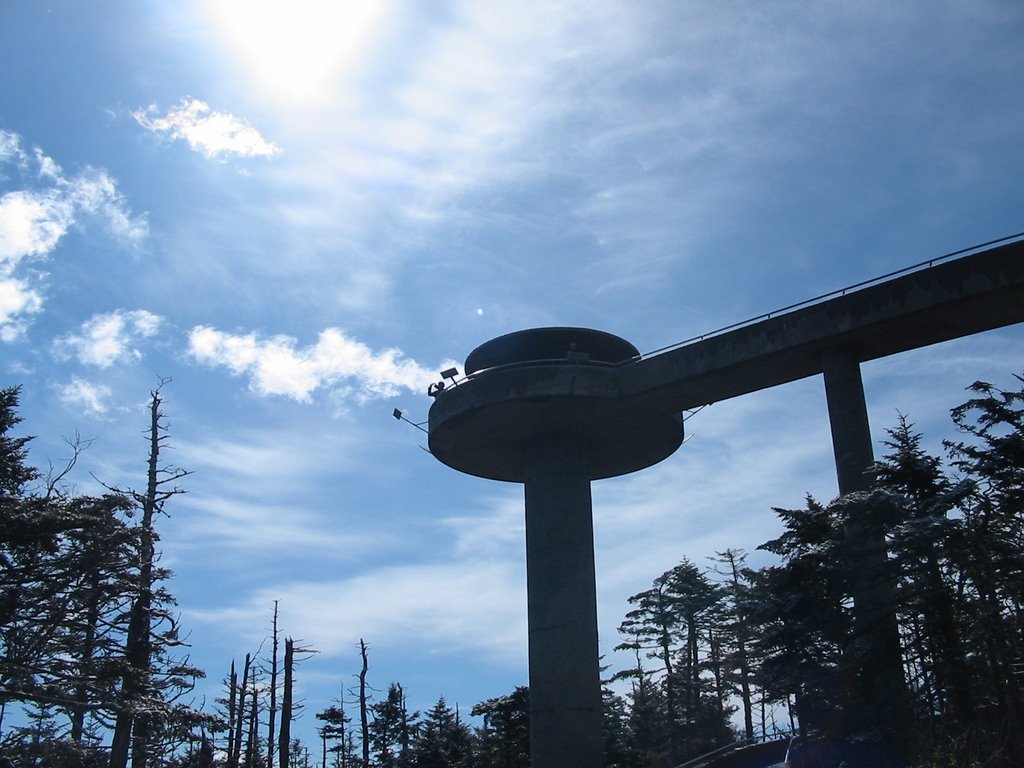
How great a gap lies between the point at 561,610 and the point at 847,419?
30.0 ft

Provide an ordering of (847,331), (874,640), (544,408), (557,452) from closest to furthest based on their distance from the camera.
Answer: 1. (874,640)
2. (847,331)
3. (544,408)
4. (557,452)

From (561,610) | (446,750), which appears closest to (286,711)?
(446,750)

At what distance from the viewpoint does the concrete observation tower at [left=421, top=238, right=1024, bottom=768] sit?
22172mm

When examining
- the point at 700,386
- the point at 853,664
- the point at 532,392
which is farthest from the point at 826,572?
the point at 532,392

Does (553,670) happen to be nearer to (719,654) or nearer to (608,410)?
(608,410)

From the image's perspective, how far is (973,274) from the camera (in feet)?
72.0

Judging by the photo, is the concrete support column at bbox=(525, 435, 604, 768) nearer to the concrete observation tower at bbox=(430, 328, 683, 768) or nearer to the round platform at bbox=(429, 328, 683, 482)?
the concrete observation tower at bbox=(430, 328, 683, 768)

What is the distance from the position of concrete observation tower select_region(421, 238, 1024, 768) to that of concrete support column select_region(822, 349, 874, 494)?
3 cm

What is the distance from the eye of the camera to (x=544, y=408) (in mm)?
27297

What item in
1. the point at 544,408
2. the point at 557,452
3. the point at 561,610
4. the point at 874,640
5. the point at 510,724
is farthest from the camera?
the point at 510,724

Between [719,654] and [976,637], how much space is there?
3391cm

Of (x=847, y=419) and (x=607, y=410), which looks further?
(x=607, y=410)

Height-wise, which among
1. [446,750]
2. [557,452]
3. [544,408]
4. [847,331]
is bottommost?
[446,750]

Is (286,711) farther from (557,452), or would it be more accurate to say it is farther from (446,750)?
(557,452)
